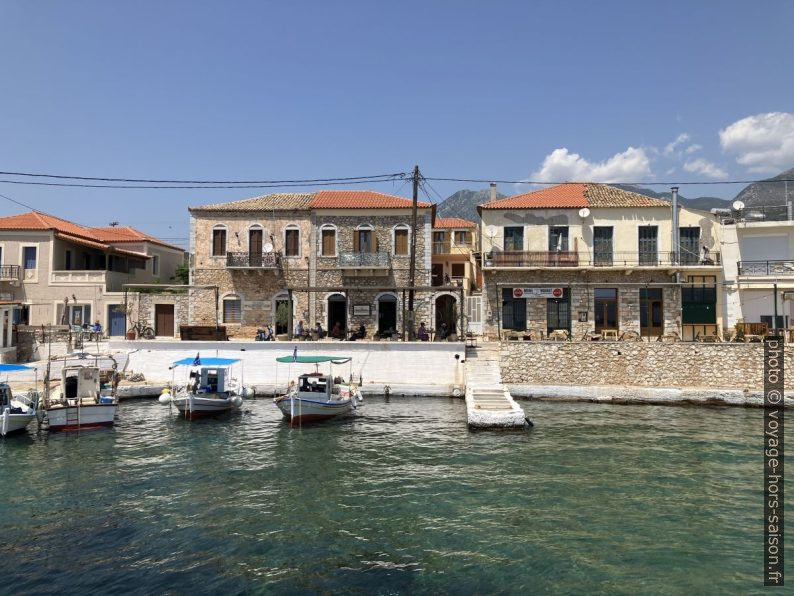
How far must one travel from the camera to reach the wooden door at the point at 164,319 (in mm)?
32344

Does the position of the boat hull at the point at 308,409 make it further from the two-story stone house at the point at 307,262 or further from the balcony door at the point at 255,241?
the balcony door at the point at 255,241

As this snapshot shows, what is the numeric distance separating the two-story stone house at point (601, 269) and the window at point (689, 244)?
5cm

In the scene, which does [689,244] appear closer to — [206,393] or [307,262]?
[307,262]

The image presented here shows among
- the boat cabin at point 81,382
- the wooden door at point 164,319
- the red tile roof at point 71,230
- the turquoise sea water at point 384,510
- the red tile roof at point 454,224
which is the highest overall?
the red tile roof at point 454,224

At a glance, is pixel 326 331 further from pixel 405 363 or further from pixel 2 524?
pixel 2 524

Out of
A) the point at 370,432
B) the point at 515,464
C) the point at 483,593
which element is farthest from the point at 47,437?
the point at 483,593

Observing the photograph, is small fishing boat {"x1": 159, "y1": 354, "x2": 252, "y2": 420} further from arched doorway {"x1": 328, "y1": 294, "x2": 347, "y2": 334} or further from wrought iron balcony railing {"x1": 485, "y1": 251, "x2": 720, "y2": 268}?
wrought iron balcony railing {"x1": 485, "y1": 251, "x2": 720, "y2": 268}

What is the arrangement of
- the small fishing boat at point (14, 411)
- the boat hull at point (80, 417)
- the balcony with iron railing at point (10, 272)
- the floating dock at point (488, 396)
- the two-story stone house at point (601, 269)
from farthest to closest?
Answer: the balcony with iron railing at point (10, 272) → the two-story stone house at point (601, 269) → the boat hull at point (80, 417) → the floating dock at point (488, 396) → the small fishing boat at point (14, 411)

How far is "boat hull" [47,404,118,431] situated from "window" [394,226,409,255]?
57.7 ft

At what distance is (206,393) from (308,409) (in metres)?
4.36

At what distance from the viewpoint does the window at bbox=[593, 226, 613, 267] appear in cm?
2973

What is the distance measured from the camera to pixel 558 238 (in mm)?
30188

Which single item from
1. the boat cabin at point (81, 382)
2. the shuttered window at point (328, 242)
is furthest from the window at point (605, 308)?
the boat cabin at point (81, 382)

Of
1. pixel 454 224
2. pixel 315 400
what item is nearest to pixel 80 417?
pixel 315 400
